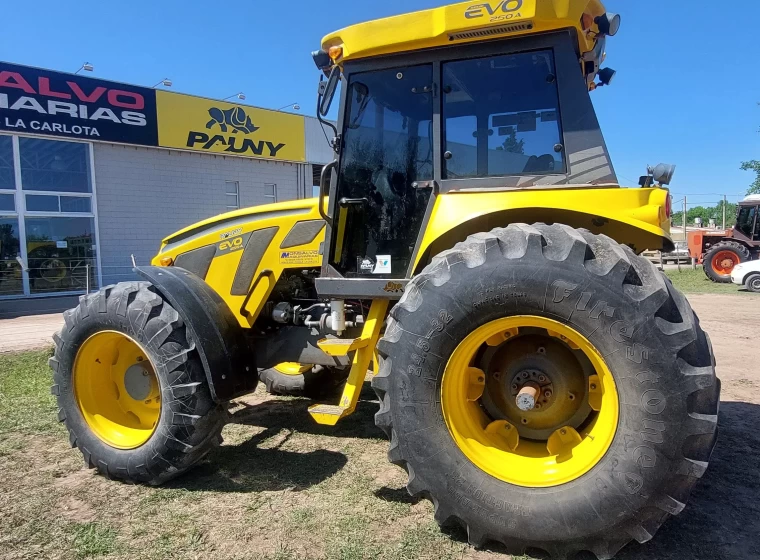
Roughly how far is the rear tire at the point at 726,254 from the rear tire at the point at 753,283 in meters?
2.45

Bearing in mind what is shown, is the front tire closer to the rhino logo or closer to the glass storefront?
the glass storefront

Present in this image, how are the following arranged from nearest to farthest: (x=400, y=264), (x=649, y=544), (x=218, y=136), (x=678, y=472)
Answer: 1. (x=678, y=472)
2. (x=649, y=544)
3. (x=400, y=264)
4. (x=218, y=136)

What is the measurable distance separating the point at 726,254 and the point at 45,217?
21.0 m

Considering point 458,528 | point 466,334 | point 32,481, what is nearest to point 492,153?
point 466,334

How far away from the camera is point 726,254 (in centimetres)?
1950

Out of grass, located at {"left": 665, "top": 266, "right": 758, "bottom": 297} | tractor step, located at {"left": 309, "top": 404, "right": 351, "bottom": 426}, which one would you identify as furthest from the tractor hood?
grass, located at {"left": 665, "top": 266, "right": 758, "bottom": 297}

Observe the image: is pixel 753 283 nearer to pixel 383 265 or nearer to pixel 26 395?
pixel 383 265

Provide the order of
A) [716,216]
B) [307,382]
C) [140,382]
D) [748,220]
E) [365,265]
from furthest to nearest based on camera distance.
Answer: [716,216] → [748,220] → [307,382] → [140,382] → [365,265]

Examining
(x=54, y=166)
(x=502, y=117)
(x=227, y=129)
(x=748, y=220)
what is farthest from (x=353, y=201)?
(x=748, y=220)

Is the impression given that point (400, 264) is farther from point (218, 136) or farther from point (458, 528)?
point (218, 136)

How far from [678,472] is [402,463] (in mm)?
1305

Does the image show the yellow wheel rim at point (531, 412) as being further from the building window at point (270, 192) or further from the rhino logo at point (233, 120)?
the building window at point (270, 192)

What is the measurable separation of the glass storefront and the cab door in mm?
13026

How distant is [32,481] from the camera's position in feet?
12.5
